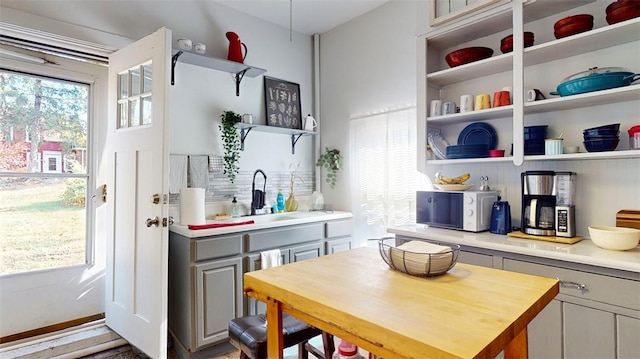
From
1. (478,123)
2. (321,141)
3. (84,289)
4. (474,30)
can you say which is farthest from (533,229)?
(84,289)

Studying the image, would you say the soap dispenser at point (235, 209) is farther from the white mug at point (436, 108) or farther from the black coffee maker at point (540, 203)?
the black coffee maker at point (540, 203)

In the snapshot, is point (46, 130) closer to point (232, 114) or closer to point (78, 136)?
point (78, 136)

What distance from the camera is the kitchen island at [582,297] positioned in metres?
1.41

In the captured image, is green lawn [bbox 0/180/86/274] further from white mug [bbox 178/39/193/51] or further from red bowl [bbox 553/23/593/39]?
red bowl [bbox 553/23/593/39]

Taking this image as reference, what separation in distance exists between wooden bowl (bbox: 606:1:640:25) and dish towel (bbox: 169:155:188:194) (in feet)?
9.23

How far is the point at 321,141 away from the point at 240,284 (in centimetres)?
175

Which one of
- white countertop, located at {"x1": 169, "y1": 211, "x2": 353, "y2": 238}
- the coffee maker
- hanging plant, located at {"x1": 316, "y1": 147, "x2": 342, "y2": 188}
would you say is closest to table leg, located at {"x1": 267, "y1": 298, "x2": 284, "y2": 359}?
white countertop, located at {"x1": 169, "y1": 211, "x2": 353, "y2": 238}

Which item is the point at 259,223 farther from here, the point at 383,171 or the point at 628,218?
the point at 628,218

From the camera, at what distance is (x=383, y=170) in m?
3.00

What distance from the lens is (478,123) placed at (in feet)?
7.89

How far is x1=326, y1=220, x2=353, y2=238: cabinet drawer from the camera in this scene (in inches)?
117

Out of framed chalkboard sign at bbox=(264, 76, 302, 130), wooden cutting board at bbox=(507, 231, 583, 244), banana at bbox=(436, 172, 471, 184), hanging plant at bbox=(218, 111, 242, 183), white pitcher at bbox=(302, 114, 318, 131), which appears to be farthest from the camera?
white pitcher at bbox=(302, 114, 318, 131)

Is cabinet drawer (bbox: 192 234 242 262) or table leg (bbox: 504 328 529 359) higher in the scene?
cabinet drawer (bbox: 192 234 242 262)

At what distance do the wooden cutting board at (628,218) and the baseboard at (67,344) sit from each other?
321 centimetres
